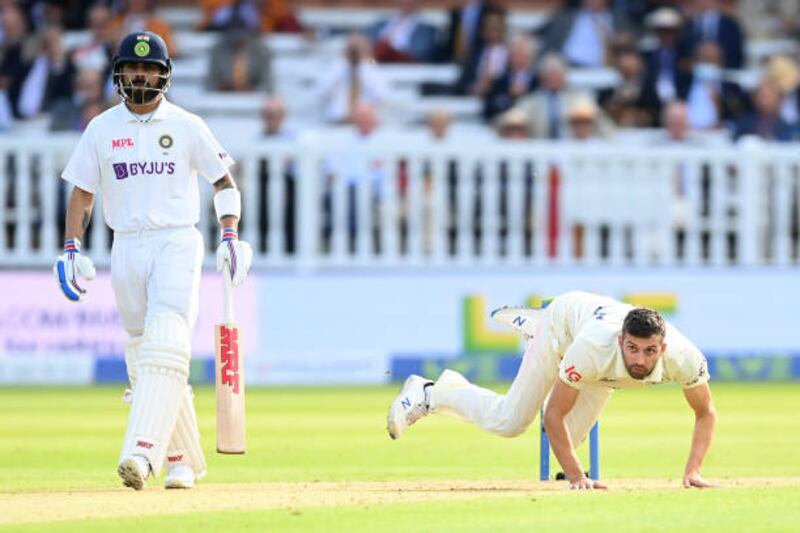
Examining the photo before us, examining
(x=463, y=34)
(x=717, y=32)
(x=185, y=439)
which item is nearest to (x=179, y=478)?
(x=185, y=439)

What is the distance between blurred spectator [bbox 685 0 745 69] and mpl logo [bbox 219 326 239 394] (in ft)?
33.9

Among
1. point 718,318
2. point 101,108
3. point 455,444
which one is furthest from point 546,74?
point 455,444

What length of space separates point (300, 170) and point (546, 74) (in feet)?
7.44

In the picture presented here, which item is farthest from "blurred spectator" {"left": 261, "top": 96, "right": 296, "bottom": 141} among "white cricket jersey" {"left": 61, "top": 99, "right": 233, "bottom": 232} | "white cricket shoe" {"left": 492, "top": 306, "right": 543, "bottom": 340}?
"white cricket jersey" {"left": 61, "top": 99, "right": 233, "bottom": 232}

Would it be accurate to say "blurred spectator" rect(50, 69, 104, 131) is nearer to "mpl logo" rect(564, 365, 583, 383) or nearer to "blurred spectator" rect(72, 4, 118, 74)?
"blurred spectator" rect(72, 4, 118, 74)

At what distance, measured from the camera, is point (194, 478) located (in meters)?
8.85

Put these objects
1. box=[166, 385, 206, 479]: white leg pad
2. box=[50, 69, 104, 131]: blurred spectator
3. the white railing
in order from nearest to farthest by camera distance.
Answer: box=[166, 385, 206, 479]: white leg pad
the white railing
box=[50, 69, 104, 131]: blurred spectator

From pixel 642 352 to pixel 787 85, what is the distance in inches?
405

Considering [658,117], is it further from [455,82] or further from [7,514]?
[7,514]

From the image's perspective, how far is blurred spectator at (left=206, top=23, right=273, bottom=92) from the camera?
59.1 feet

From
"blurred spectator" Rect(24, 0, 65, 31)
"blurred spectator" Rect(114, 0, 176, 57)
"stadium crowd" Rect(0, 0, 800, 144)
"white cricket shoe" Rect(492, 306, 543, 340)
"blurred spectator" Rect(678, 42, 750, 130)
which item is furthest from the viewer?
"blurred spectator" Rect(24, 0, 65, 31)

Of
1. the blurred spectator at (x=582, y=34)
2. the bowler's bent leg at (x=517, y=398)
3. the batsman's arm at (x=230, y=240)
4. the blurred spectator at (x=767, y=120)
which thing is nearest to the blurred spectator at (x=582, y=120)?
the blurred spectator at (x=582, y=34)

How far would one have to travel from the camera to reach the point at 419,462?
34.1ft

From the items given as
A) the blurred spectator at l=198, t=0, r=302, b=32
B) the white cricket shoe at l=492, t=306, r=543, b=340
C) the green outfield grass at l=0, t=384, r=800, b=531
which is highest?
the blurred spectator at l=198, t=0, r=302, b=32
